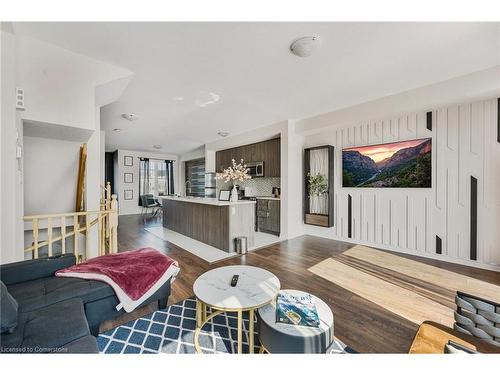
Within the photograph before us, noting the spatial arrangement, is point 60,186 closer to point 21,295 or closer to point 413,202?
point 21,295

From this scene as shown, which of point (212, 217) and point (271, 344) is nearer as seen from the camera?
point (271, 344)

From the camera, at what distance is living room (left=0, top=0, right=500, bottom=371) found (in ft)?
4.78

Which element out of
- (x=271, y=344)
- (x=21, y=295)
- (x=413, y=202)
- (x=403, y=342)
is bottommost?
(x=403, y=342)

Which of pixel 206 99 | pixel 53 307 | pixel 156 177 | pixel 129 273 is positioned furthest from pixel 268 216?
pixel 156 177

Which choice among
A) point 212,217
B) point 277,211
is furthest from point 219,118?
point 277,211

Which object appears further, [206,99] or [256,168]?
[256,168]

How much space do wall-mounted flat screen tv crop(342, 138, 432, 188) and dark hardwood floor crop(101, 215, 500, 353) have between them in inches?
50.2

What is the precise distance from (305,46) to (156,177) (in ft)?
27.6

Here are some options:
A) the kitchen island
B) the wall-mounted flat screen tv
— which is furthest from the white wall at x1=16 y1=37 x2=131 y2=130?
the wall-mounted flat screen tv

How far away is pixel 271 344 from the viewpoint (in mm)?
1224

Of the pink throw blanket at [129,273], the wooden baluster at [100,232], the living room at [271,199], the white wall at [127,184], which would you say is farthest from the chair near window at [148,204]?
the pink throw blanket at [129,273]

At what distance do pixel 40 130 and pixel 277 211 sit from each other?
4.23 m

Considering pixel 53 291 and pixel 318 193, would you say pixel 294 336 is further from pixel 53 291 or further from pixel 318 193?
pixel 318 193

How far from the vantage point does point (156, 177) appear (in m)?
8.96
